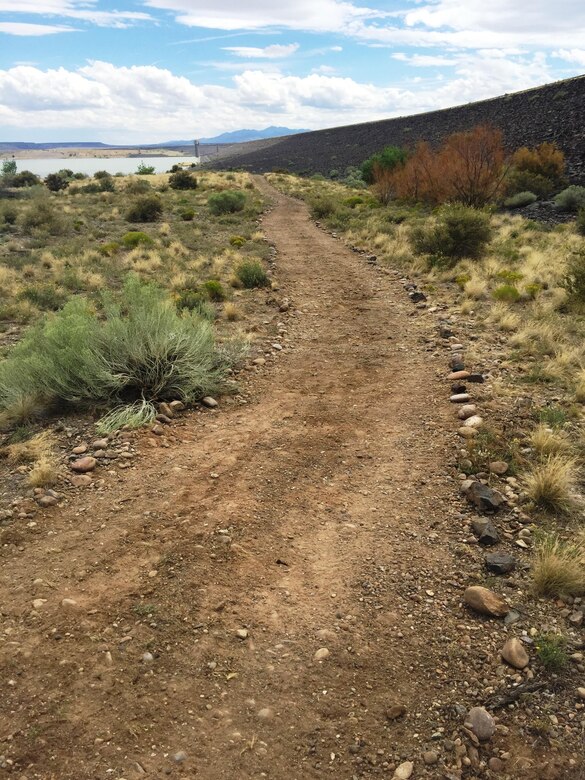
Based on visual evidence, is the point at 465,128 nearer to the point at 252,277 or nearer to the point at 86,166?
the point at 252,277

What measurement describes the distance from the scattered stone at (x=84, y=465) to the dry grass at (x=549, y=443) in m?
4.39

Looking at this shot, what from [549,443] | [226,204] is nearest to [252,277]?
[549,443]

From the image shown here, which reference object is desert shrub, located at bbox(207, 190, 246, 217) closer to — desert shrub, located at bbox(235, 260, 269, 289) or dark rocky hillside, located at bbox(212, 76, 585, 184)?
desert shrub, located at bbox(235, 260, 269, 289)

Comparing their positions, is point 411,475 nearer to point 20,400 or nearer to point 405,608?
point 405,608

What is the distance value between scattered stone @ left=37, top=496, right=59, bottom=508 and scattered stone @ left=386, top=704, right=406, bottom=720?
3.30 metres

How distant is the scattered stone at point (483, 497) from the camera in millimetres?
4668

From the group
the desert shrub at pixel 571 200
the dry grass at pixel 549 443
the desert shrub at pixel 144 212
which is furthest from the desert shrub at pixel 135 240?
the desert shrub at pixel 571 200

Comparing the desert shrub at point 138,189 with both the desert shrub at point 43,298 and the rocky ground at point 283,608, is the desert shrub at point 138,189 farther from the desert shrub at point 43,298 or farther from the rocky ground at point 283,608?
the rocky ground at point 283,608

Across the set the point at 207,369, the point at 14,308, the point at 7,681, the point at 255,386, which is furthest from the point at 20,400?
the point at 14,308

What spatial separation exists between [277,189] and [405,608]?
44.5 m

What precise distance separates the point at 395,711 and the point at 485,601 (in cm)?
105

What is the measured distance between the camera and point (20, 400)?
6301 millimetres

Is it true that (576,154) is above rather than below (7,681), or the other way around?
above

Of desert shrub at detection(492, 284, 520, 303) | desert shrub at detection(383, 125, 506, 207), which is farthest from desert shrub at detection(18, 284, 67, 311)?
desert shrub at detection(383, 125, 506, 207)
